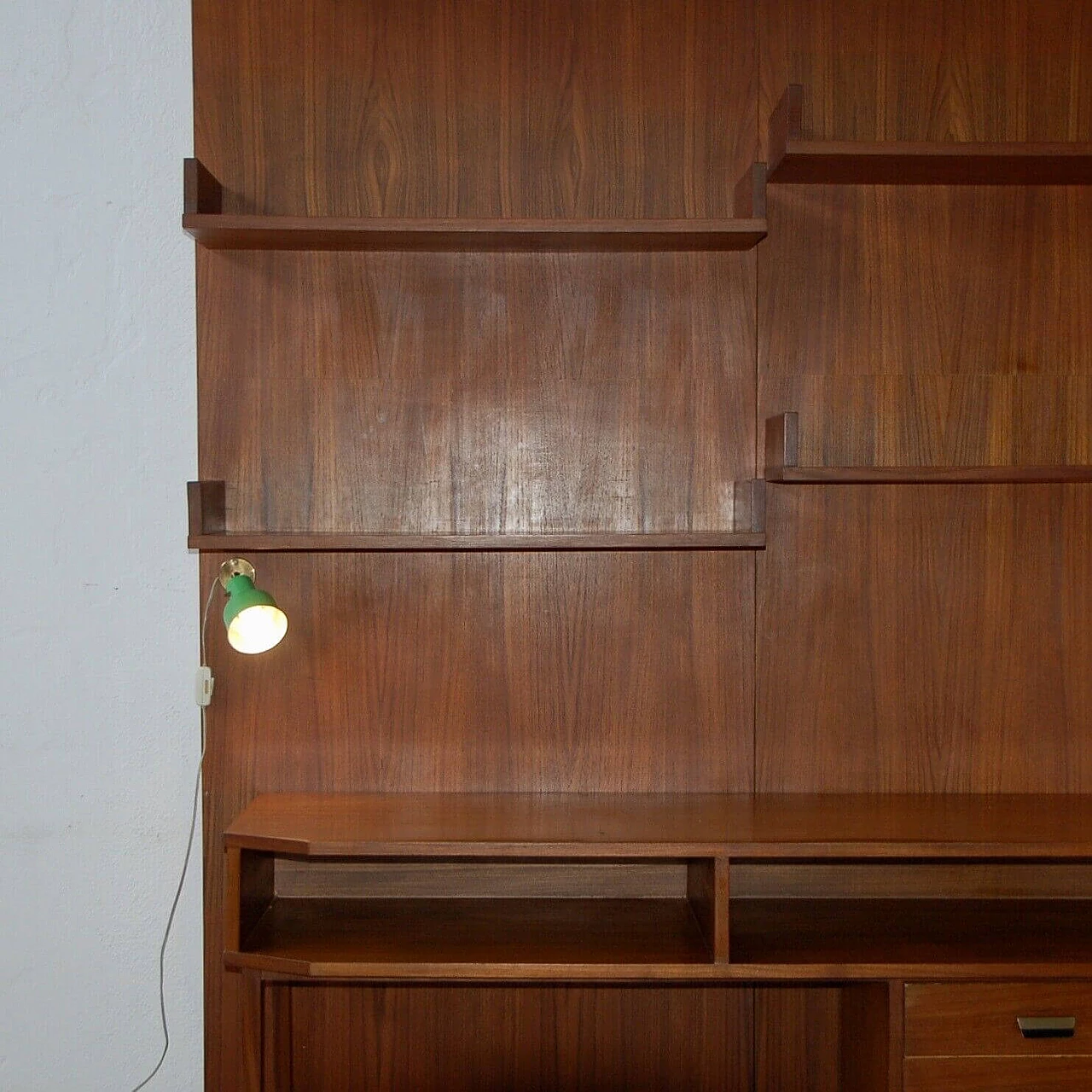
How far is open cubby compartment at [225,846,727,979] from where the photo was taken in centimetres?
154

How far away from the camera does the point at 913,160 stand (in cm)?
168

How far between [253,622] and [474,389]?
549mm

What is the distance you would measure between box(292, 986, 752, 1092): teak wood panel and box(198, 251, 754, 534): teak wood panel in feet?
2.70

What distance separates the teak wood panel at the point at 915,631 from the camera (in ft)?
6.03

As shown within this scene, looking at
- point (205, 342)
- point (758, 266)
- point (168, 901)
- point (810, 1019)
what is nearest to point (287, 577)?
point (205, 342)

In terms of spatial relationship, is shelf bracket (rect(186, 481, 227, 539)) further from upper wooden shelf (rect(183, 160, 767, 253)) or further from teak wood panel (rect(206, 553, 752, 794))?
upper wooden shelf (rect(183, 160, 767, 253))

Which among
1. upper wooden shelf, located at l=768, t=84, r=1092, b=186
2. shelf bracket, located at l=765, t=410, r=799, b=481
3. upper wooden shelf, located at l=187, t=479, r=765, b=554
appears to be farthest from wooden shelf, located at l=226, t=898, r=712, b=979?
upper wooden shelf, located at l=768, t=84, r=1092, b=186

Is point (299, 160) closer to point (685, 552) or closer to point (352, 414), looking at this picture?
point (352, 414)

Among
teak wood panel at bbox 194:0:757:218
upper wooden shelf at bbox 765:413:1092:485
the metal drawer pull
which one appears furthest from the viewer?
teak wood panel at bbox 194:0:757:218

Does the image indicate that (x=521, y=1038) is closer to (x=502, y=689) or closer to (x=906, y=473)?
(x=502, y=689)

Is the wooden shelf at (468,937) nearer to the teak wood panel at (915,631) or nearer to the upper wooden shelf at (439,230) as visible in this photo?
the teak wood panel at (915,631)

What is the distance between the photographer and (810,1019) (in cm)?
185

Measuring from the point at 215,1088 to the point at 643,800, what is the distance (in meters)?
0.90

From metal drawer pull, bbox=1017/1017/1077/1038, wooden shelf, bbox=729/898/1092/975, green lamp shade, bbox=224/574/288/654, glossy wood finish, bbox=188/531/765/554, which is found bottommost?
metal drawer pull, bbox=1017/1017/1077/1038
